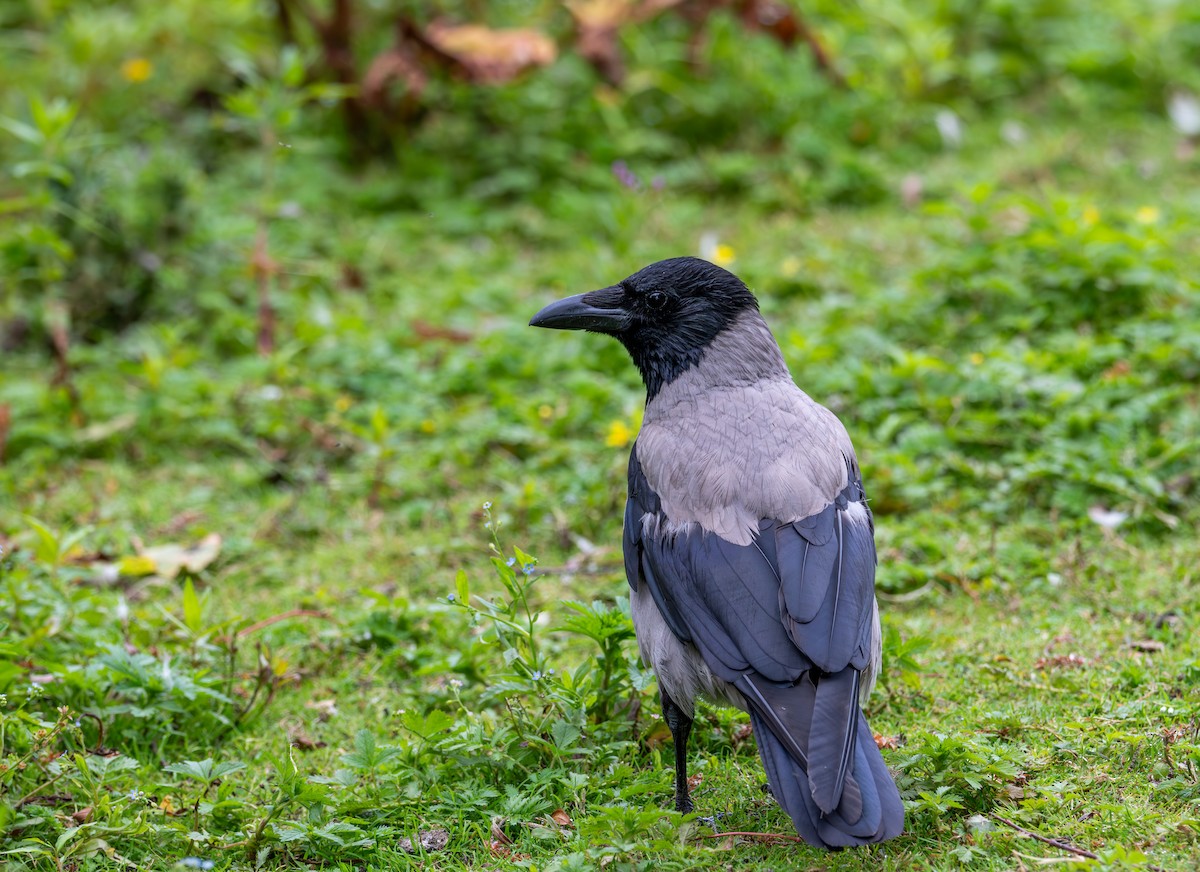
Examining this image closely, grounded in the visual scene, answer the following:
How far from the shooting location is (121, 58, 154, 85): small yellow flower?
837cm

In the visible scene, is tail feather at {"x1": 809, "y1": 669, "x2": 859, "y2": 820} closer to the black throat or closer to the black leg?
the black leg

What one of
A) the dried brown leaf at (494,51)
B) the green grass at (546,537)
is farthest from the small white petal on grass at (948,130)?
the dried brown leaf at (494,51)

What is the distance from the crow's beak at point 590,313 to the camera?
4.17 metres

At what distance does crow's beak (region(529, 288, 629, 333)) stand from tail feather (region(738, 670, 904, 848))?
1.47 m

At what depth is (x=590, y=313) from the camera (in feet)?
13.7

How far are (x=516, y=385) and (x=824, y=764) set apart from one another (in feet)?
11.4

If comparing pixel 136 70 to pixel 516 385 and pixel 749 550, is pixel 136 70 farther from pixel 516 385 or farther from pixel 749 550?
pixel 749 550

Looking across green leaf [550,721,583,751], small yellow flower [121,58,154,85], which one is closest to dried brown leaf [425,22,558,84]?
small yellow flower [121,58,154,85]

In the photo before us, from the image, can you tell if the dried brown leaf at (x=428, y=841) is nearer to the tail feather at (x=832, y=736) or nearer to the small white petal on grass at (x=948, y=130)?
the tail feather at (x=832, y=736)

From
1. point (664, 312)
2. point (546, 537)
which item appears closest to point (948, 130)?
point (546, 537)

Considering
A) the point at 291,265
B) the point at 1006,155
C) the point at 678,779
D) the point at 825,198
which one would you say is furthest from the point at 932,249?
the point at 678,779

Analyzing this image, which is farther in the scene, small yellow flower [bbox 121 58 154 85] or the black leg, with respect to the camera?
small yellow flower [bbox 121 58 154 85]

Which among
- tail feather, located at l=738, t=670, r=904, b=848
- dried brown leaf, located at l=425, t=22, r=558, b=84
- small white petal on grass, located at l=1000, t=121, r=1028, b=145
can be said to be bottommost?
small white petal on grass, located at l=1000, t=121, r=1028, b=145

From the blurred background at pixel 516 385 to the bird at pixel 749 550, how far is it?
11.0 inches
